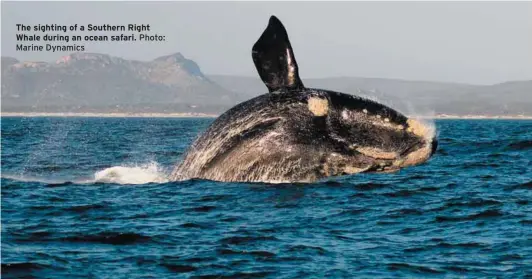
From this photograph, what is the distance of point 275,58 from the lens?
1497 centimetres

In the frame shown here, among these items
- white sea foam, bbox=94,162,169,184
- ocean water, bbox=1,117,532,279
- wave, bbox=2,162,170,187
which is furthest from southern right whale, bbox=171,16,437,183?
white sea foam, bbox=94,162,169,184

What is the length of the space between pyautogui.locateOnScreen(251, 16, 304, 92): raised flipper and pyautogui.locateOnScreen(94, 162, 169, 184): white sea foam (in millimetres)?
4715

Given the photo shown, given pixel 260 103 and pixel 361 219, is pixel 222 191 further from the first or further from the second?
pixel 361 219

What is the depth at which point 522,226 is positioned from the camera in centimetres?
1374

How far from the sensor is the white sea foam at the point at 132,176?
764 inches

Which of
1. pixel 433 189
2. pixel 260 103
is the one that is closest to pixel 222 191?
pixel 260 103

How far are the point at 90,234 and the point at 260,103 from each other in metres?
4.34

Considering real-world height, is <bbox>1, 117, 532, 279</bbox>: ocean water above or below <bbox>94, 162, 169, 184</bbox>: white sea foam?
below

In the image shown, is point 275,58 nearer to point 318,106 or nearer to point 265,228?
point 318,106

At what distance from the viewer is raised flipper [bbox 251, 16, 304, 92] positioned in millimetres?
14891

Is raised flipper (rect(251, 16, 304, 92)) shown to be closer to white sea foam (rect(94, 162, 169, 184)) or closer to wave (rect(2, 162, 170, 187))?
wave (rect(2, 162, 170, 187))

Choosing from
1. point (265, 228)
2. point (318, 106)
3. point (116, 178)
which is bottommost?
point (265, 228)

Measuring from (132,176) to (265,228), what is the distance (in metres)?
7.95

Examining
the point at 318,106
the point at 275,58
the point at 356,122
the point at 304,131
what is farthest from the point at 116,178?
the point at 356,122
